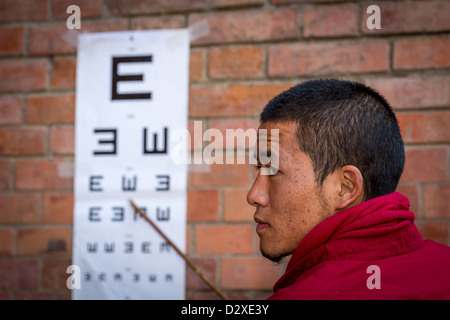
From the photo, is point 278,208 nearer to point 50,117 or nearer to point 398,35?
point 398,35

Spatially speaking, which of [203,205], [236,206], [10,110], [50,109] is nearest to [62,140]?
[50,109]

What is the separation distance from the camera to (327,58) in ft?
4.57

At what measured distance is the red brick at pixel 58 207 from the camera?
1491mm

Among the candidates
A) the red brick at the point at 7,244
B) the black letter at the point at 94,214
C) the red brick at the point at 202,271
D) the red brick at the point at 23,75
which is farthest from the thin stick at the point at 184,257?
the red brick at the point at 23,75

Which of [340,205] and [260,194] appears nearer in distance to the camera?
[340,205]

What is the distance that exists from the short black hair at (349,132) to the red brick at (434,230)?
404 millimetres

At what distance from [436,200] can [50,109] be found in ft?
4.40

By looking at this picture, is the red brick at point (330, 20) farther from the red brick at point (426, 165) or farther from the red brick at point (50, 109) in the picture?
the red brick at point (50, 109)

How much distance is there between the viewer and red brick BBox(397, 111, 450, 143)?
1330 mm

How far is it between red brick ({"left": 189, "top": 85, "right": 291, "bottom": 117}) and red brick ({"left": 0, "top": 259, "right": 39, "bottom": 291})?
784 millimetres

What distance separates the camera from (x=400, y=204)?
0.87 m

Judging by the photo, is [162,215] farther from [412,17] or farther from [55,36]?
[412,17]

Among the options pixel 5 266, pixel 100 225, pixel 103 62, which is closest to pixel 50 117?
pixel 103 62

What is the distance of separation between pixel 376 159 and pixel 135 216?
837 mm
